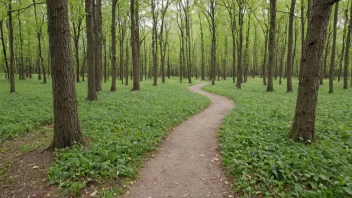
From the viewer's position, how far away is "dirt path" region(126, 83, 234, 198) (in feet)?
12.2

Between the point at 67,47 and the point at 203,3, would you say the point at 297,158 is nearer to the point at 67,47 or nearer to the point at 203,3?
the point at 67,47

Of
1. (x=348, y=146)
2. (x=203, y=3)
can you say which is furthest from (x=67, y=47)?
(x=203, y=3)

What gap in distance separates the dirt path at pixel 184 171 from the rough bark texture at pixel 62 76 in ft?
7.23

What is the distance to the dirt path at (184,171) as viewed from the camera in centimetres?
372

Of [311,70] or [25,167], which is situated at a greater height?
[311,70]

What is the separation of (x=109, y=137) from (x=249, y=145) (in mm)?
4007

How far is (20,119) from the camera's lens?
24.9 ft

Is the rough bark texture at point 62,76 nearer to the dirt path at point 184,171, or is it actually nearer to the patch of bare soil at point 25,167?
the patch of bare soil at point 25,167

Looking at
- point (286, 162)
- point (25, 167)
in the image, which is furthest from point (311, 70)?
point (25, 167)

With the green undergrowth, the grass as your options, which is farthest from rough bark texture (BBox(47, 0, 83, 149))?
the green undergrowth

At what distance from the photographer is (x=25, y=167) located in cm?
423

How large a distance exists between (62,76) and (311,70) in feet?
19.4

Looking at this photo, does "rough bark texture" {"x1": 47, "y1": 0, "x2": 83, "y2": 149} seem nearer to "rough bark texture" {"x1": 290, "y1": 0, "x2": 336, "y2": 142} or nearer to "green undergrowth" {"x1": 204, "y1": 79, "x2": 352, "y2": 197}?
"green undergrowth" {"x1": 204, "y1": 79, "x2": 352, "y2": 197}

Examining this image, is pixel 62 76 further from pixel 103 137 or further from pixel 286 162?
pixel 286 162
